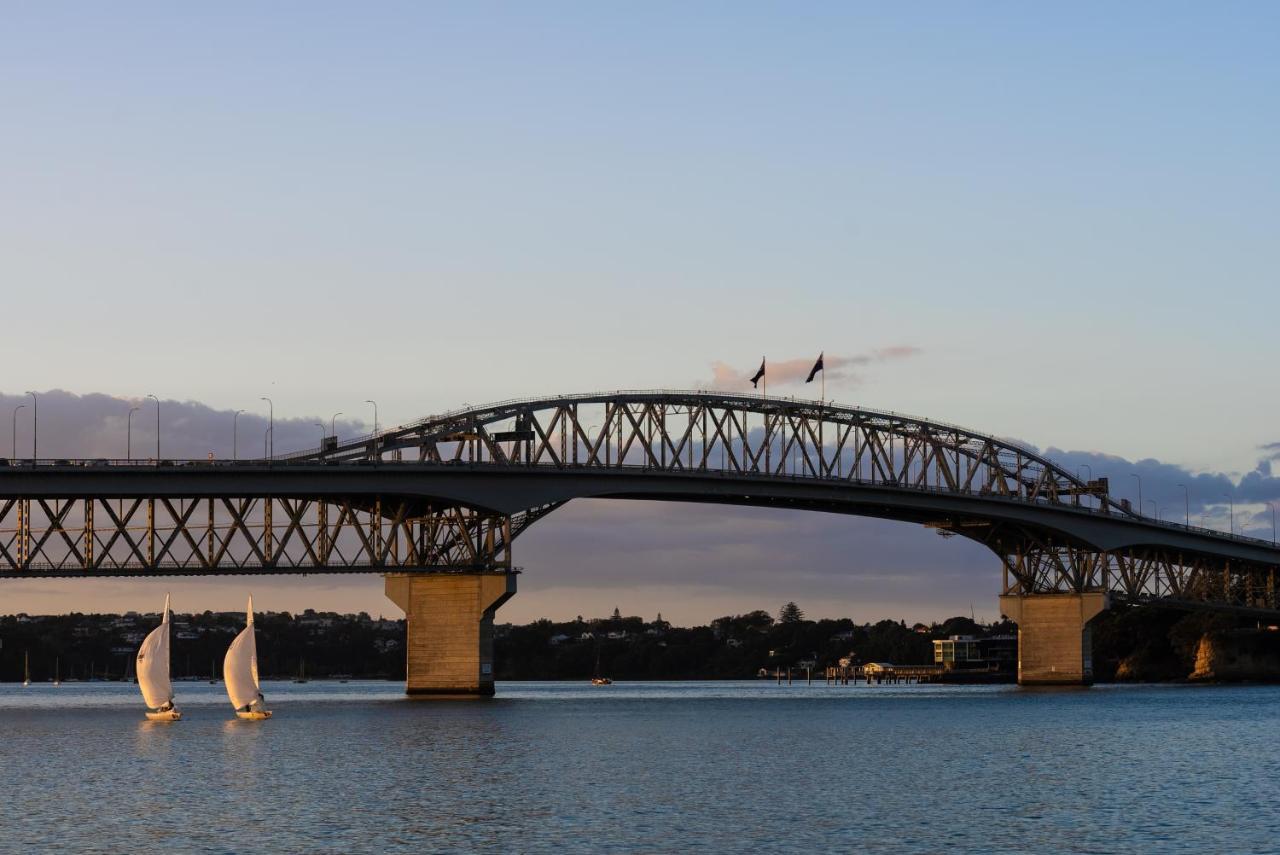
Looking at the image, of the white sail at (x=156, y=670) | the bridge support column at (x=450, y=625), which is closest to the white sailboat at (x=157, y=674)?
the white sail at (x=156, y=670)

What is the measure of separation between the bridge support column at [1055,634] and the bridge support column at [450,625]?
6055 centimetres

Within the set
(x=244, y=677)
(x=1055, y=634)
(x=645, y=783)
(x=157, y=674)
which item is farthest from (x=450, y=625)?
(x=1055, y=634)

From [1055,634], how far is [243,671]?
84453 mm

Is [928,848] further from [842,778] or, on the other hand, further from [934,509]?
[934,509]

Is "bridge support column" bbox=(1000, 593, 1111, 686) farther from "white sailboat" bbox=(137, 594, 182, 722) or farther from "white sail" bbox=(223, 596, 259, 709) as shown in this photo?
"white sailboat" bbox=(137, 594, 182, 722)

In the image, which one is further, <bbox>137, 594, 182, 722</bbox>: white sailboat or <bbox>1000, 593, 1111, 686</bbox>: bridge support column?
<bbox>1000, 593, 1111, 686</bbox>: bridge support column

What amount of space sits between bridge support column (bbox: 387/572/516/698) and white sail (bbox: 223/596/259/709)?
14.0 metres

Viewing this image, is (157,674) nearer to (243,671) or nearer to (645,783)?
(243,671)

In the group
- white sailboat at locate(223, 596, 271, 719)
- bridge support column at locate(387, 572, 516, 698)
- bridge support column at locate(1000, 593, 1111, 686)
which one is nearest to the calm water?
white sailboat at locate(223, 596, 271, 719)

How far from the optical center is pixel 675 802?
6150 cm

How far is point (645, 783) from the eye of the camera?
68.3 metres

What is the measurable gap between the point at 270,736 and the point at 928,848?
56.1 metres

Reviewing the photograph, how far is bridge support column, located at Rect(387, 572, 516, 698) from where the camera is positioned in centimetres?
Result: 12962

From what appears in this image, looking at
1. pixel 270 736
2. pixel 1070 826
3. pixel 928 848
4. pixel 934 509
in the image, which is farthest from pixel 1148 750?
pixel 934 509
